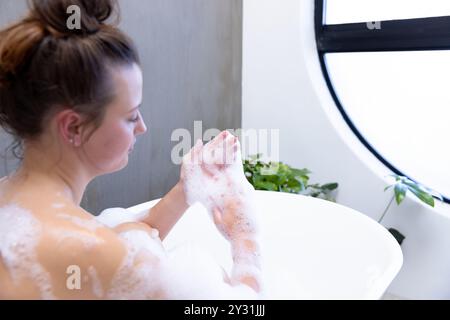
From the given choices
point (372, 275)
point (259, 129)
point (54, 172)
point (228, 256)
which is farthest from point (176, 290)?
point (259, 129)

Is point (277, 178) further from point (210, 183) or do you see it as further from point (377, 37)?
point (377, 37)

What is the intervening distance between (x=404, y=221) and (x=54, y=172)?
150 centimetres

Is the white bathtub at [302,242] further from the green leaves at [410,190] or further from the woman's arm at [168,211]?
the green leaves at [410,190]

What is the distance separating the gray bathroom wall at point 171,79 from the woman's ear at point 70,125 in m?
0.77

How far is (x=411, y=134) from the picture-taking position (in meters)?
2.02

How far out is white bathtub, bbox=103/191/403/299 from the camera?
1.33 metres

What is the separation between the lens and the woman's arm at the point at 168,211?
1.14m

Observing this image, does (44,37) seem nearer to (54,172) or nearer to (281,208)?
(54,172)

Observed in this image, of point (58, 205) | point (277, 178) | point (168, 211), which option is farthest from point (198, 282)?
point (277, 178)

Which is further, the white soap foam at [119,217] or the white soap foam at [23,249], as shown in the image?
the white soap foam at [119,217]

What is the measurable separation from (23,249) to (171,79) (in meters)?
1.20

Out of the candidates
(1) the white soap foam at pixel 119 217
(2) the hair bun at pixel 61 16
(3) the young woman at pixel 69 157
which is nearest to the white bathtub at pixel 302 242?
(1) the white soap foam at pixel 119 217

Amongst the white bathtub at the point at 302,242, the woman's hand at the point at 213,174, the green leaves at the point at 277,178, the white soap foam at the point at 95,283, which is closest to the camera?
the white soap foam at the point at 95,283

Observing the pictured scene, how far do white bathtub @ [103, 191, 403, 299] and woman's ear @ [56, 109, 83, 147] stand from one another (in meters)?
0.54
